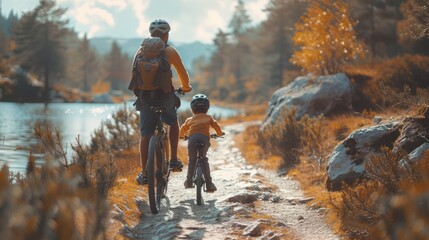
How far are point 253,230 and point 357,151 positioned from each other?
2746 millimetres

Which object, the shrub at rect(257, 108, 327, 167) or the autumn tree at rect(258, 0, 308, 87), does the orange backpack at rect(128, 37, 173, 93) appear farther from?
the autumn tree at rect(258, 0, 308, 87)

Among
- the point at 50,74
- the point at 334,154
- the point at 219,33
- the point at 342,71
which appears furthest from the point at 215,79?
the point at 334,154

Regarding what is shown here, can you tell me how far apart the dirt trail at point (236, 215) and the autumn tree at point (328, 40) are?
25.4 feet

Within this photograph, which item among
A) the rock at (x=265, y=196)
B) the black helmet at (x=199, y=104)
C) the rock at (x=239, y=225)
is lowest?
the rock at (x=239, y=225)

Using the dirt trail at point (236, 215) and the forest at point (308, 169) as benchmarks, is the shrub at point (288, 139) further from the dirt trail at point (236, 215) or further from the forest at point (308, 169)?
the dirt trail at point (236, 215)

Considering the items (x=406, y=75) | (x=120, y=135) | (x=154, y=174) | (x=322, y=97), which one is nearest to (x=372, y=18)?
(x=406, y=75)

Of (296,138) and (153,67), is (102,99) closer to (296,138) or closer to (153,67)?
(296,138)

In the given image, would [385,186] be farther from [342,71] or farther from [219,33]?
[219,33]

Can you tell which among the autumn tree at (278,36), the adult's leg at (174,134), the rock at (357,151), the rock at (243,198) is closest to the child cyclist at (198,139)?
the rock at (243,198)

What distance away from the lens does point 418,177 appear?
456cm

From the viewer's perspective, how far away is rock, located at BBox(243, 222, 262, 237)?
5539 millimetres

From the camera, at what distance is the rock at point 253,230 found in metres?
5.54

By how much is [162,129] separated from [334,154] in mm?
3060

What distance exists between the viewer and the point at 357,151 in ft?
24.5
